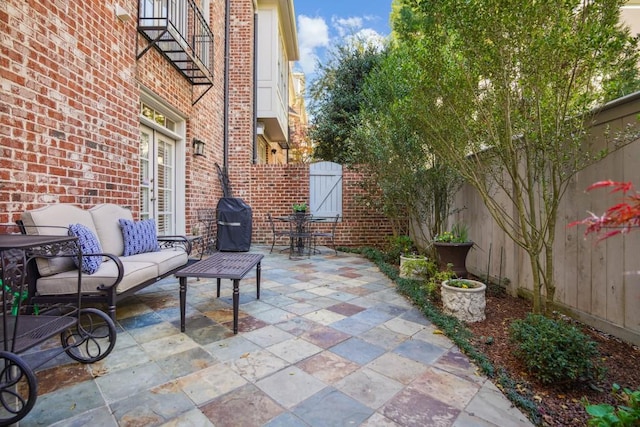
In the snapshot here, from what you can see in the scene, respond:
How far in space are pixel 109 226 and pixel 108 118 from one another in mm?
1116

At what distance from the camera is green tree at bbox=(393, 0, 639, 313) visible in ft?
6.82

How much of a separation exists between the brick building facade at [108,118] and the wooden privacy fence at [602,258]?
393 cm

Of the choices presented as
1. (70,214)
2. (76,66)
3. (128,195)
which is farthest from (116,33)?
(70,214)

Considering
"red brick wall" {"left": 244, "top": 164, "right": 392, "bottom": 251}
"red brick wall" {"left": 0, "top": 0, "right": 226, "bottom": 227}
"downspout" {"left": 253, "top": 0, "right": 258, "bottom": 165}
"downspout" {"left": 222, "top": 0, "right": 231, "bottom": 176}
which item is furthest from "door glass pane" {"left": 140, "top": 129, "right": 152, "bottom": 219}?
"downspout" {"left": 253, "top": 0, "right": 258, "bottom": 165}

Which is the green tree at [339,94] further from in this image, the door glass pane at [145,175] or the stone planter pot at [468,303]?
the stone planter pot at [468,303]

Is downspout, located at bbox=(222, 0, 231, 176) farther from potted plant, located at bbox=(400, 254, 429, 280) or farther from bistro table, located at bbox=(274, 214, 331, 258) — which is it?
potted plant, located at bbox=(400, 254, 429, 280)

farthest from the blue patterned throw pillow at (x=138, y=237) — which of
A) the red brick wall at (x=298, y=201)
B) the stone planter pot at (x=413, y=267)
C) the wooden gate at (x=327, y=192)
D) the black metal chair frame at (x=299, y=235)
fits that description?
the wooden gate at (x=327, y=192)

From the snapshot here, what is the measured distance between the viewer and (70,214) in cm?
264

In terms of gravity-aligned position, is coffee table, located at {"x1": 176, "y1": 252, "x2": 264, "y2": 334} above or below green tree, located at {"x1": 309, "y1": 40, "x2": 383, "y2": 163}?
below

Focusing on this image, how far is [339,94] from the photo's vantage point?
9.16m

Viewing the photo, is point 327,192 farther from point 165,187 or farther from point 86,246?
point 86,246

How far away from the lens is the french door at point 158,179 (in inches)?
172

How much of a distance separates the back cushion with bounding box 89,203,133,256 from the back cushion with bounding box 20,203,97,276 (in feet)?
0.83

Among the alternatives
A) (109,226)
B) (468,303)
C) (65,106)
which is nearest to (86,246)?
(109,226)
